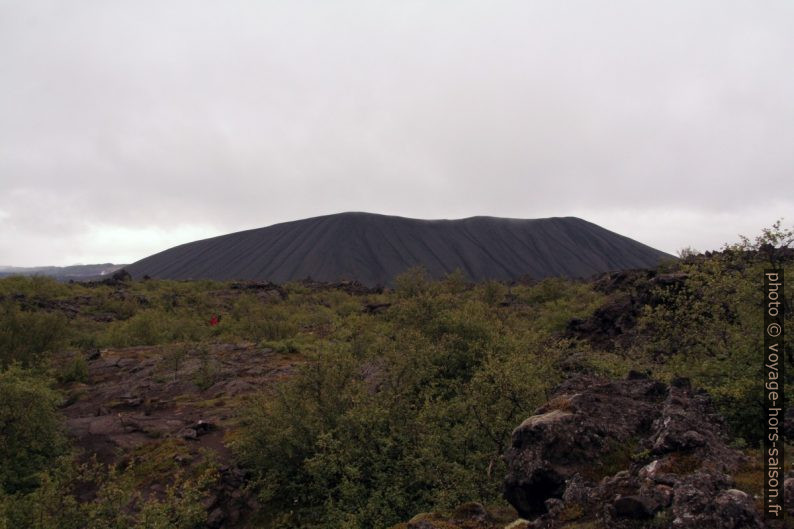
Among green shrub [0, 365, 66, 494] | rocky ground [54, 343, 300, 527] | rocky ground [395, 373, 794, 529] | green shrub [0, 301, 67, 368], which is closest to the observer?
rocky ground [395, 373, 794, 529]

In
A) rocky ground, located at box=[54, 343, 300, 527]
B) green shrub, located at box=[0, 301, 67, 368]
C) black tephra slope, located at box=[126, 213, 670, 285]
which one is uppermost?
black tephra slope, located at box=[126, 213, 670, 285]

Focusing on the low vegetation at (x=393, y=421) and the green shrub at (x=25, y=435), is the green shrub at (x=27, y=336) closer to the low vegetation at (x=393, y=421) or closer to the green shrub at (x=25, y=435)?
the low vegetation at (x=393, y=421)

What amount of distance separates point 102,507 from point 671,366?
14319 mm

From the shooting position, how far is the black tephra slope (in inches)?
5822

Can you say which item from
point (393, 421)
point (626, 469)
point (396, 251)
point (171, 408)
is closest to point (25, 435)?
point (171, 408)

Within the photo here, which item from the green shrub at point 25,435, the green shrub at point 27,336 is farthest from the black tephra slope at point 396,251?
the green shrub at point 25,435

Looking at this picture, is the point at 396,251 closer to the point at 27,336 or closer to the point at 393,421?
the point at 27,336

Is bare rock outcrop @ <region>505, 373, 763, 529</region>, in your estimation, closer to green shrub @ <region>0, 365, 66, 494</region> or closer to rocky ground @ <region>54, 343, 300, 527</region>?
rocky ground @ <region>54, 343, 300, 527</region>

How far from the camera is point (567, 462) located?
7496mm

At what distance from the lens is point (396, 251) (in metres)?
163

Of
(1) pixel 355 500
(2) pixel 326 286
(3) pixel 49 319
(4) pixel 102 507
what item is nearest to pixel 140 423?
(4) pixel 102 507

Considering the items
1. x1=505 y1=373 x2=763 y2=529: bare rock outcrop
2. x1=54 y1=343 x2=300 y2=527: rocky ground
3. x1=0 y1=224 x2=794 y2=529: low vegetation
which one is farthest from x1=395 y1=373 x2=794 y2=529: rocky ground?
x1=54 y1=343 x2=300 y2=527: rocky ground

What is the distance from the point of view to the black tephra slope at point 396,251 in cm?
14788

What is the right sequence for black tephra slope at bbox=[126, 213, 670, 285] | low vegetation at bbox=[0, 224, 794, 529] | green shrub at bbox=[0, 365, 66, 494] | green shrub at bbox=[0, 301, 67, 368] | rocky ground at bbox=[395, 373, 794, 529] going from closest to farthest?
rocky ground at bbox=[395, 373, 794, 529] → low vegetation at bbox=[0, 224, 794, 529] → green shrub at bbox=[0, 365, 66, 494] → green shrub at bbox=[0, 301, 67, 368] → black tephra slope at bbox=[126, 213, 670, 285]
